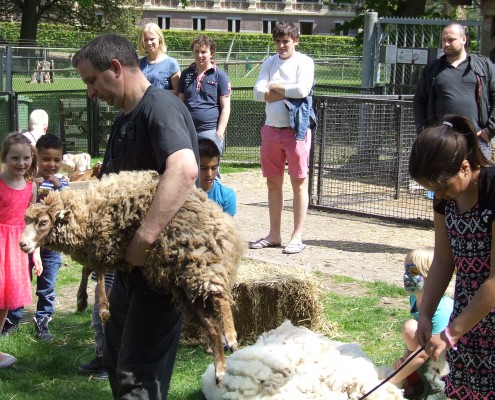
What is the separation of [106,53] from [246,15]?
3419 inches

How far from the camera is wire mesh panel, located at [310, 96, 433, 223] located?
10.8 meters

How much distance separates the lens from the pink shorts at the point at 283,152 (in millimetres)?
8523

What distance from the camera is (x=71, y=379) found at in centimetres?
539

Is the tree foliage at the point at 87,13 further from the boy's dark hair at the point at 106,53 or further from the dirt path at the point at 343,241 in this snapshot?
the boy's dark hair at the point at 106,53

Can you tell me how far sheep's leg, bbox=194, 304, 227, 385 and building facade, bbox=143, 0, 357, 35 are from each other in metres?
84.9

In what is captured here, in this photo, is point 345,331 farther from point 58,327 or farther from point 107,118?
point 107,118

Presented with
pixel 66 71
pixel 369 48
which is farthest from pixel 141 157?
pixel 66 71

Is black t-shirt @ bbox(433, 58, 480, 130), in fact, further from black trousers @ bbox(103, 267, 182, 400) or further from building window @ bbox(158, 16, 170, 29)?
building window @ bbox(158, 16, 170, 29)

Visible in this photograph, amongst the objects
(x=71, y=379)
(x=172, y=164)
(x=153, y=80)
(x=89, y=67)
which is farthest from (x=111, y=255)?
(x=153, y=80)

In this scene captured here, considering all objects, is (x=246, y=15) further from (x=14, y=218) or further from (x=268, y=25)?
(x=14, y=218)

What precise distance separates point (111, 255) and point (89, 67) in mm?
816

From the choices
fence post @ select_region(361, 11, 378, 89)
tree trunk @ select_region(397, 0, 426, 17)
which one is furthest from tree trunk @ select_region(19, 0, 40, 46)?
fence post @ select_region(361, 11, 378, 89)

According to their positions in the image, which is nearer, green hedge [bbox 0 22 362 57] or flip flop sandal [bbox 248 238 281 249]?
flip flop sandal [bbox 248 238 281 249]

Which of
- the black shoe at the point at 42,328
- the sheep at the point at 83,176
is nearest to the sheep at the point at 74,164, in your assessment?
the sheep at the point at 83,176
